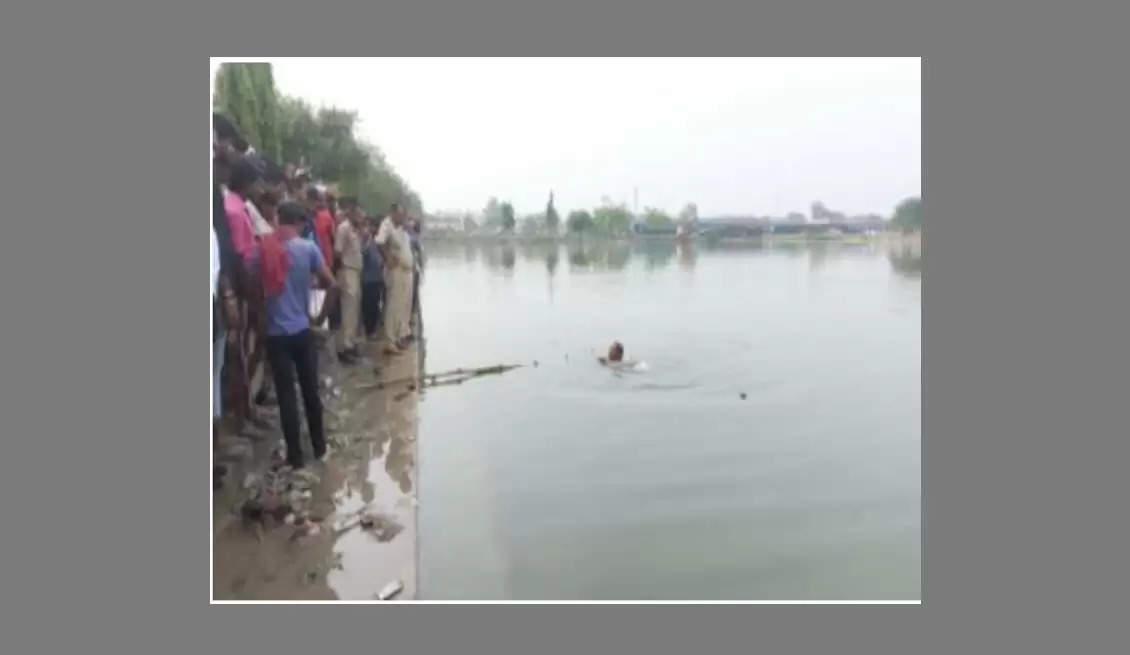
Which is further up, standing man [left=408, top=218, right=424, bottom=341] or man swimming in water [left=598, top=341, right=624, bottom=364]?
standing man [left=408, top=218, right=424, bottom=341]

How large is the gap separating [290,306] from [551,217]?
151cm

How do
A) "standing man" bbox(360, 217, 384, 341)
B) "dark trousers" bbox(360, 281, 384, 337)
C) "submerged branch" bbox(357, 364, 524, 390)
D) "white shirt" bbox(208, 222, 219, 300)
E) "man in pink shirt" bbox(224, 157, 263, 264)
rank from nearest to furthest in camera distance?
"white shirt" bbox(208, 222, 219, 300), "man in pink shirt" bbox(224, 157, 263, 264), "submerged branch" bbox(357, 364, 524, 390), "standing man" bbox(360, 217, 384, 341), "dark trousers" bbox(360, 281, 384, 337)

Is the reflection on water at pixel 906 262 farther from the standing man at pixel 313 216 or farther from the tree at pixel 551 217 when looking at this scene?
the standing man at pixel 313 216

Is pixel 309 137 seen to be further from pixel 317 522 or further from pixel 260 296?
pixel 317 522

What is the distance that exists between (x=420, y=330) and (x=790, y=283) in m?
3.13

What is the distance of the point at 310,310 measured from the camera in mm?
4234

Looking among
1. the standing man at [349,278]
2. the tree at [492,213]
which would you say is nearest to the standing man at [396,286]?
the standing man at [349,278]

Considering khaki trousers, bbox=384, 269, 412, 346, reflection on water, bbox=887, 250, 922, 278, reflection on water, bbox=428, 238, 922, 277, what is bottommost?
khaki trousers, bbox=384, 269, 412, 346

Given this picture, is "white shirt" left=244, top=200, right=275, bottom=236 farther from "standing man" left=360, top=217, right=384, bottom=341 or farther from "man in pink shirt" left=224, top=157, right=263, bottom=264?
"standing man" left=360, top=217, right=384, bottom=341

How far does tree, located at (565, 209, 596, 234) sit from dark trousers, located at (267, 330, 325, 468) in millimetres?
1554

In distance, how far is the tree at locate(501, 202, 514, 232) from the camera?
472cm

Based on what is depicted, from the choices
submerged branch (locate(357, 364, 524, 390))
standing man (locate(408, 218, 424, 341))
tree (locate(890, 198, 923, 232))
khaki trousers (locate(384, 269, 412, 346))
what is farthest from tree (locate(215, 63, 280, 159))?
tree (locate(890, 198, 923, 232))

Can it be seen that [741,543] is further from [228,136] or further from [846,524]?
[228,136]

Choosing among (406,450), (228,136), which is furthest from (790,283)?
(228,136)
